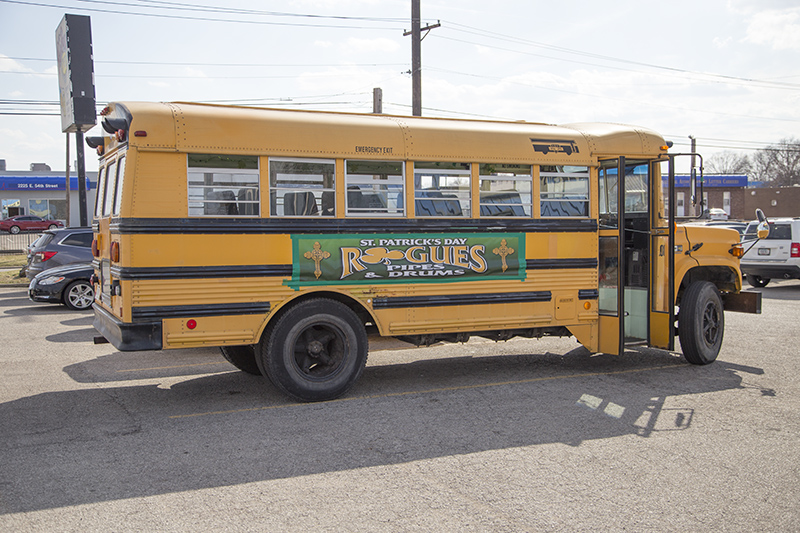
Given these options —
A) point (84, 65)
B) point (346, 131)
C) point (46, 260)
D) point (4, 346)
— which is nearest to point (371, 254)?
point (346, 131)

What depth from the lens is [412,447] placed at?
5.03 m

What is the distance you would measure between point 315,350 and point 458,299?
5.14 ft

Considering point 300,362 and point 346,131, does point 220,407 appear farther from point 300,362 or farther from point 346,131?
point 346,131

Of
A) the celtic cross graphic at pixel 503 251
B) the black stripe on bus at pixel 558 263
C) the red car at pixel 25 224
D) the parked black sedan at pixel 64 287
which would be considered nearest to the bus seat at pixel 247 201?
the celtic cross graphic at pixel 503 251

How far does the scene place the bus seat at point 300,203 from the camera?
6191 millimetres

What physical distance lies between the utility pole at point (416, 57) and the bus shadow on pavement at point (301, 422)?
10.7 meters

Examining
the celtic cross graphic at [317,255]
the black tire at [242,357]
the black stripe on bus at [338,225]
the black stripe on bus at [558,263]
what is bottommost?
the black tire at [242,357]

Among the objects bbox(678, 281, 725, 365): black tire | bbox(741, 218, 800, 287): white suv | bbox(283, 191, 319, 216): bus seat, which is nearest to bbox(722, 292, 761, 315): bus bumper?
bbox(678, 281, 725, 365): black tire

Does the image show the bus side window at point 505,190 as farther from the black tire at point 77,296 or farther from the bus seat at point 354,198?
the black tire at point 77,296

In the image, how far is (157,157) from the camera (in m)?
5.74

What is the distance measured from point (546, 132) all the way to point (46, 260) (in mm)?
11882

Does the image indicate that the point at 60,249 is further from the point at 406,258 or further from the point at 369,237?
the point at 406,258

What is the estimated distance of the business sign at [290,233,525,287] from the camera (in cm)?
627

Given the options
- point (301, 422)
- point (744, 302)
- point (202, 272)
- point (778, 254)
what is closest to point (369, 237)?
point (202, 272)
